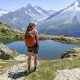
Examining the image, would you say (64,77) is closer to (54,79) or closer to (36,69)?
(54,79)

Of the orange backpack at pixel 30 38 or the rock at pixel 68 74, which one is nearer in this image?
the orange backpack at pixel 30 38

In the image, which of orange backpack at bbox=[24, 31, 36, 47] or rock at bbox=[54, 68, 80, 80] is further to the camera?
rock at bbox=[54, 68, 80, 80]

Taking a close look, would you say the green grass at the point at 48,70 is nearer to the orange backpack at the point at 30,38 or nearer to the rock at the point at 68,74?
the rock at the point at 68,74

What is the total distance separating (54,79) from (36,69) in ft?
8.26

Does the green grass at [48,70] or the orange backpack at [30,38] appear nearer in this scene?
the orange backpack at [30,38]

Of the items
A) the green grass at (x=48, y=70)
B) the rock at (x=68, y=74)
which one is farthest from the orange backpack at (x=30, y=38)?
the rock at (x=68, y=74)

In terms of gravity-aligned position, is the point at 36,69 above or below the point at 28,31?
below

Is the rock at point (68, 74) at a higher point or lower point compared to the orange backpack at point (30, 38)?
lower

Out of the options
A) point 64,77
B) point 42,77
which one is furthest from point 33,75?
point 64,77

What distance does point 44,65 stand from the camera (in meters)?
28.9

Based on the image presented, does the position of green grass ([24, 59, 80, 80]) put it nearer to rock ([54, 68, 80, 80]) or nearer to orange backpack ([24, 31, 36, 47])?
rock ([54, 68, 80, 80])

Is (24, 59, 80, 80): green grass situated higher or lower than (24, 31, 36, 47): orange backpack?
lower

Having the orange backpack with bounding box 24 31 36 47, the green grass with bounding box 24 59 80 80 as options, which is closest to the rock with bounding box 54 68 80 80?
the green grass with bounding box 24 59 80 80

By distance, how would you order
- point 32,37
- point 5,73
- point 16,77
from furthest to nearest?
point 5,73, point 16,77, point 32,37
